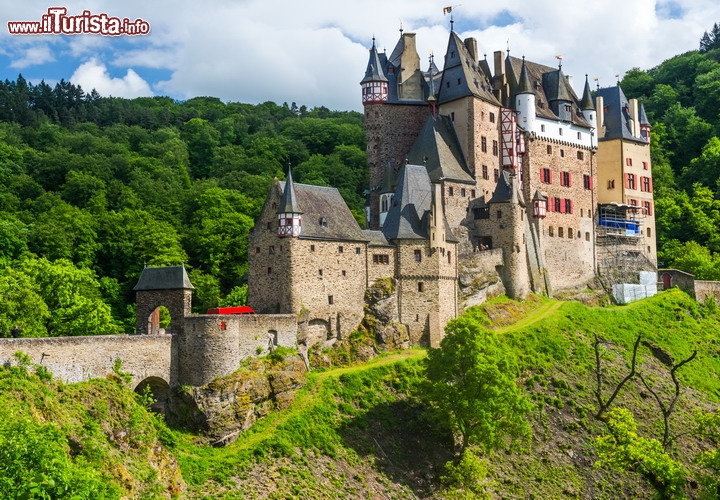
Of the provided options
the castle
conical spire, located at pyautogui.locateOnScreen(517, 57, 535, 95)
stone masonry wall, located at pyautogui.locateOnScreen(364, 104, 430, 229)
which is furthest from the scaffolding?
→ stone masonry wall, located at pyautogui.locateOnScreen(364, 104, 430, 229)

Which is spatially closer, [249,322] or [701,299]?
[249,322]

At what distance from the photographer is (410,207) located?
59531 millimetres

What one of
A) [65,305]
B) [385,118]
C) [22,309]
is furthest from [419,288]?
[22,309]

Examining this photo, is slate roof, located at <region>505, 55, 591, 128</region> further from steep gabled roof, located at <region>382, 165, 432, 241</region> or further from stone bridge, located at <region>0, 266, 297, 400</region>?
stone bridge, located at <region>0, 266, 297, 400</region>

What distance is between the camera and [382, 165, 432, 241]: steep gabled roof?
191 feet

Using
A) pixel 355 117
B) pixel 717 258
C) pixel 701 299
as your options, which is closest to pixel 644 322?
pixel 701 299

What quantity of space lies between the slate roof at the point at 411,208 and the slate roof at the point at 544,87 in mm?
14598

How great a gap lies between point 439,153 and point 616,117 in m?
22.3

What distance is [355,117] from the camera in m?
123

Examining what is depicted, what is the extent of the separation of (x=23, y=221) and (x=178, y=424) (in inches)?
1286

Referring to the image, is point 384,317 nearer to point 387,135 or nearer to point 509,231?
point 509,231

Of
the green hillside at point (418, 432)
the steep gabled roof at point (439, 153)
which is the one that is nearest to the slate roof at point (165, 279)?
the green hillside at point (418, 432)

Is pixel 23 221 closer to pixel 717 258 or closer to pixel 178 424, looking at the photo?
pixel 178 424

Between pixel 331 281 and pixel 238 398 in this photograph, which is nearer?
pixel 238 398
